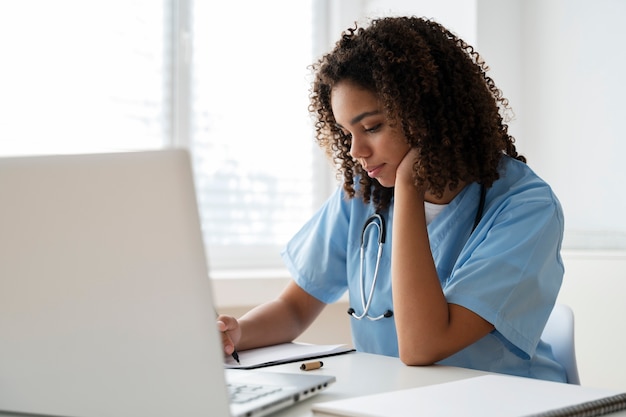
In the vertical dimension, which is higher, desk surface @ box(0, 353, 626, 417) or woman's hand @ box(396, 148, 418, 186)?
woman's hand @ box(396, 148, 418, 186)

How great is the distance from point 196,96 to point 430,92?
1.53 metres

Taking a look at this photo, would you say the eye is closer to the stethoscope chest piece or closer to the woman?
the woman

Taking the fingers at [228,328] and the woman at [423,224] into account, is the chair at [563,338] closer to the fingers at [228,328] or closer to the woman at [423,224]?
the woman at [423,224]

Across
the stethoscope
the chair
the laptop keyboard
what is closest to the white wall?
the chair

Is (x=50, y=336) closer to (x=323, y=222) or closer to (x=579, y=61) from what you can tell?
(x=323, y=222)

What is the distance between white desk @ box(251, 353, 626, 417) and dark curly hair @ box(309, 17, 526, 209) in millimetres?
345

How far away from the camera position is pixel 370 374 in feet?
3.64

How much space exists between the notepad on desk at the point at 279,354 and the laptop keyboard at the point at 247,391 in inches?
12.1

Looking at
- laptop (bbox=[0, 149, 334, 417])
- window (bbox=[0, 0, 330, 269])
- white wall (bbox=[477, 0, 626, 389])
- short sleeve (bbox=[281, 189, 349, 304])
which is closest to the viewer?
laptop (bbox=[0, 149, 334, 417])

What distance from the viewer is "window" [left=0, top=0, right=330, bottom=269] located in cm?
251

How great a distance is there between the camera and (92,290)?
66 cm

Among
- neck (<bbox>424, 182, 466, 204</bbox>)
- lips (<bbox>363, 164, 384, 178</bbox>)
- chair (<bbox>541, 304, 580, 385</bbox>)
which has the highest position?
lips (<bbox>363, 164, 384, 178</bbox>)

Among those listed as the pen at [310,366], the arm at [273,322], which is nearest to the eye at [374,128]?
the arm at [273,322]

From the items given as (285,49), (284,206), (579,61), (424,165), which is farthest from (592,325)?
(285,49)
